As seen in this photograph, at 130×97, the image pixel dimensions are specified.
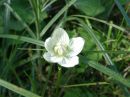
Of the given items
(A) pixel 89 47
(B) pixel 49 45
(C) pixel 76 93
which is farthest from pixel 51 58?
(A) pixel 89 47

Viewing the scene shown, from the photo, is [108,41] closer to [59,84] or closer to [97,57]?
[97,57]

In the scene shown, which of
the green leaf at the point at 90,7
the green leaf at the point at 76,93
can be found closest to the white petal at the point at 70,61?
the green leaf at the point at 76,93

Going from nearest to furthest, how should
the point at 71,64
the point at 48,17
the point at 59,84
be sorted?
the point at 71,64 < the point at 59,84 < the point at 48,17

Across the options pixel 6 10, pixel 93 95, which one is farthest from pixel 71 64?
pixel 6 10

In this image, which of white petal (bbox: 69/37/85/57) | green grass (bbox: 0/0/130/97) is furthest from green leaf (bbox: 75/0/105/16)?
white petal (bbox: 69/37/85/57)

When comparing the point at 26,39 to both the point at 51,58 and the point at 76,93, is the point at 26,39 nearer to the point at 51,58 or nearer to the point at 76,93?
the point at 51,58

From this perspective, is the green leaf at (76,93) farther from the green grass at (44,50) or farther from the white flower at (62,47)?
the white flower at (62,47)
